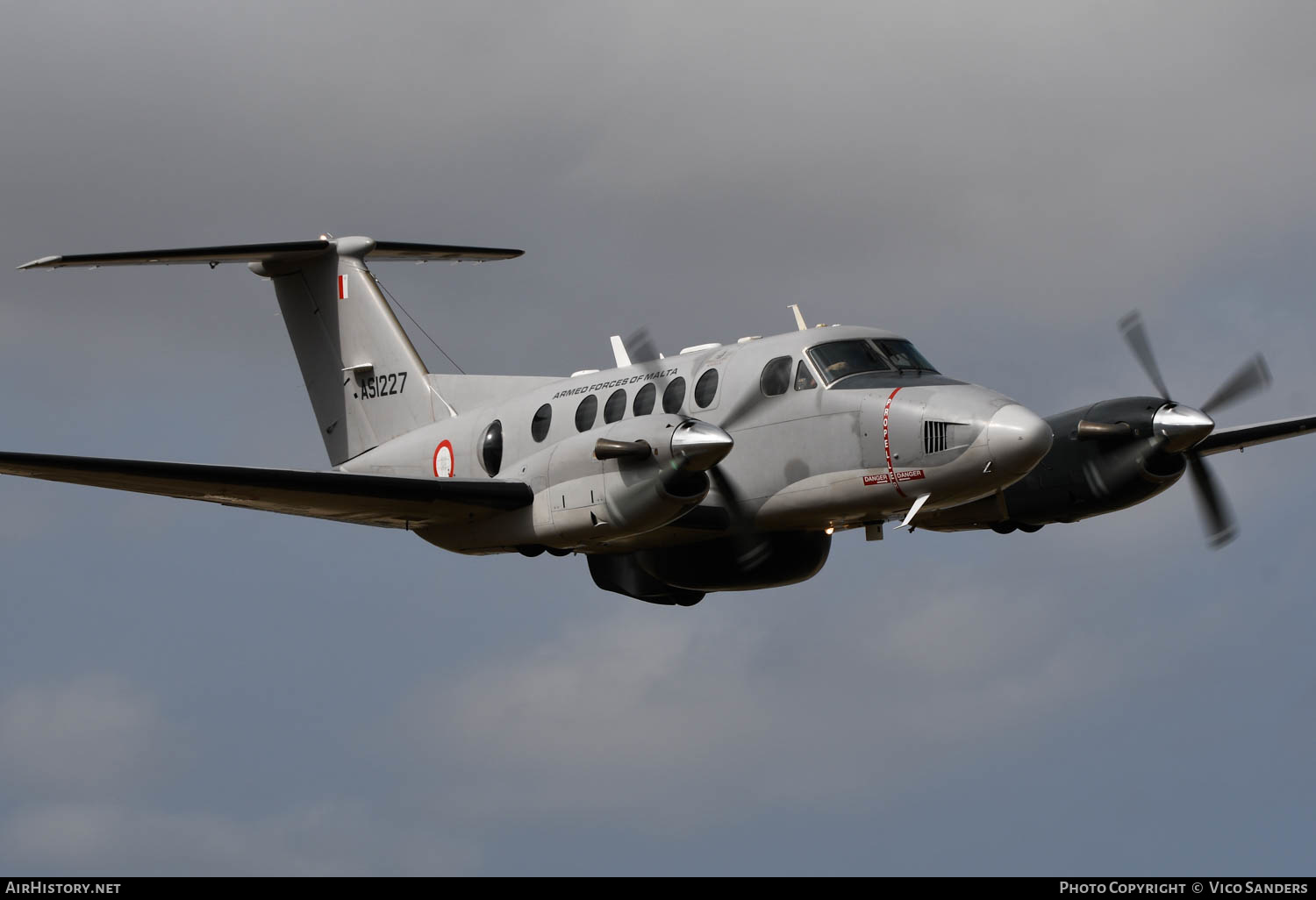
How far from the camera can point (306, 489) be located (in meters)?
A: 18.0

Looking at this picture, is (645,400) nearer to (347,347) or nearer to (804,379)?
(804,379)

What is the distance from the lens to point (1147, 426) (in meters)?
19.2

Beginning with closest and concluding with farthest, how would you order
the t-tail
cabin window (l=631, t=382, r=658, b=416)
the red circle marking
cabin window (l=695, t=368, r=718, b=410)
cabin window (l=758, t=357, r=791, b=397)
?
cabin window (l=758, t=357, r=791, b=397) < cabin window (l=695, t=368, r=718, b=410) < cabin window (l=631, t=382, r=658, b=416) < the red circle marking < the t-tail

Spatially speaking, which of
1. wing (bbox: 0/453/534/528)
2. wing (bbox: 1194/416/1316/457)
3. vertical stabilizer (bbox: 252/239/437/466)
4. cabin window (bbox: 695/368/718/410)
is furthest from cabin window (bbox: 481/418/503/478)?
wing (bbox: 1194/416/1316/457)

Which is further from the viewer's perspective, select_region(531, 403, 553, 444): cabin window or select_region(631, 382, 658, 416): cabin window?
select_region(531, 403, 553, 444): cabin window

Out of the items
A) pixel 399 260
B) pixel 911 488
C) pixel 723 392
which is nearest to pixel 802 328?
pixel 723 392

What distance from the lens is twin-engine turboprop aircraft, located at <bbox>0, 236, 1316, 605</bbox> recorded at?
16.9 metres

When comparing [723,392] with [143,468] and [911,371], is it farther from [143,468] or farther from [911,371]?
[143,468]

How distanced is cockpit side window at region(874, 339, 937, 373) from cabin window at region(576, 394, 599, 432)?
3.64m

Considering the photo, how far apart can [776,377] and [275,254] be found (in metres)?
9.74

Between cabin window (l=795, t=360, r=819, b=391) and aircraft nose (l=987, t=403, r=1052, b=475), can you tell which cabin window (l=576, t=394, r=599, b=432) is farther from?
aircraft nose (l=987, t=403, r=1052, b=475)

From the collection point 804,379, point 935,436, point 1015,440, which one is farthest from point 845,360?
point 1015,440

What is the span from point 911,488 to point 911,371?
Result: 1.51 m
